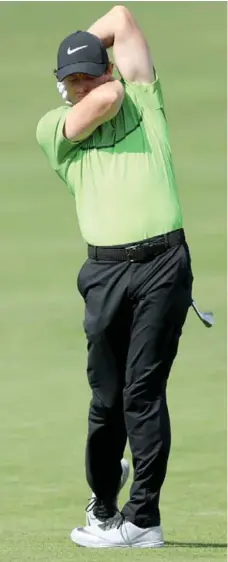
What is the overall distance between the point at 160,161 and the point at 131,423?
102 centimetres

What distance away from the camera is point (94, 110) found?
21.2 ft

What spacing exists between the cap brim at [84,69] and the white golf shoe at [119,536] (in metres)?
1.76

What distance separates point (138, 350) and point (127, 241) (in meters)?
0.42

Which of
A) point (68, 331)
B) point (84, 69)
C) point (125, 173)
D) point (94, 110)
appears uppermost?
point (84, 69)

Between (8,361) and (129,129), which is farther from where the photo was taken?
(8,361)

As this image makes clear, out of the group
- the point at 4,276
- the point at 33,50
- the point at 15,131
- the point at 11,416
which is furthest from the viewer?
the point at 33,50

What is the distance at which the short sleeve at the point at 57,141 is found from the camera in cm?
664

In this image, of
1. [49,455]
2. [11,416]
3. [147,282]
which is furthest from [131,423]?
[11,416]

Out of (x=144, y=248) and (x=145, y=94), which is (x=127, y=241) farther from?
(x=145, y=94)

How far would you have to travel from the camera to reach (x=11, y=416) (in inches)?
380

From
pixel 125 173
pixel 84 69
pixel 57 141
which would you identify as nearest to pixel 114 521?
pixel 125 173

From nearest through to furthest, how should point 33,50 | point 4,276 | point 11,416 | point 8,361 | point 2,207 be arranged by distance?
point 11,416 < point 8,361 < point 4,276 < point 2,207 < point 33,50

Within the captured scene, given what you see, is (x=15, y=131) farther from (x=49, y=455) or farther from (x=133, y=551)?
(x=133, y=551)

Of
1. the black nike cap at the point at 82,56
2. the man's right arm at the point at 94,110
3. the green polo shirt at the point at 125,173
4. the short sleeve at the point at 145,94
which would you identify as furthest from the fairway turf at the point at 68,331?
the black nike cap at the point at 82,56
